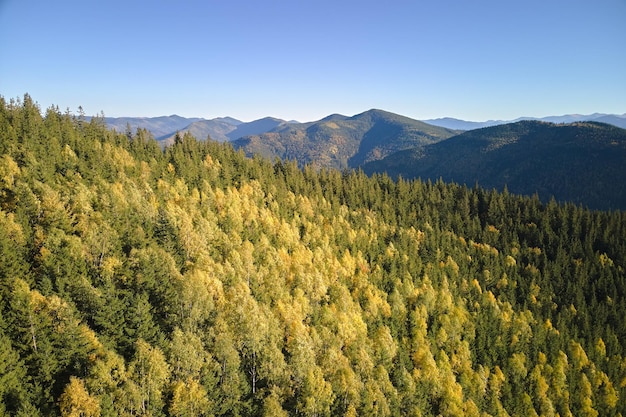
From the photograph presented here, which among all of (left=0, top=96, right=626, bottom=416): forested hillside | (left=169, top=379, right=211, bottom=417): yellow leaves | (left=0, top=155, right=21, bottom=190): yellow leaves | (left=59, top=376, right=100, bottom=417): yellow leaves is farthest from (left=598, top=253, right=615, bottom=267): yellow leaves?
(left=0, top=155, right=21, bottom=190): yellow leaves

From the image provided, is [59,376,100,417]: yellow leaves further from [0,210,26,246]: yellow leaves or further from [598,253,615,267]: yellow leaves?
[598,253,615,267]: yellow leaves

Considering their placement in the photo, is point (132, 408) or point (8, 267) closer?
point (132, 408)

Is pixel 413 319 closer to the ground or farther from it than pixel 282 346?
closer to the ground

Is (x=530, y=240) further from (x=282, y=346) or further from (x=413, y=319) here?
(x=282, y=346)

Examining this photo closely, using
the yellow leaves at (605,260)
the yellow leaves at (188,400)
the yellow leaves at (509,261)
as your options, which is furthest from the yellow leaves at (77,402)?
the yellow leaves at (605,260)

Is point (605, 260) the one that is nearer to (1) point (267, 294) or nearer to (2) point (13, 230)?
(1) point (267, 294)

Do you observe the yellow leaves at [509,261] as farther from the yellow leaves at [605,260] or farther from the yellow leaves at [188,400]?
the yellow leaves at [188,400]

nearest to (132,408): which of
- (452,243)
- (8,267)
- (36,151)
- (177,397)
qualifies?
(177,397)

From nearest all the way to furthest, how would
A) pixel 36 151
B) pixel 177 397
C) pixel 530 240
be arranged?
1. pixel 177 397
2. pixel 36 151
3. pixel 530 240
